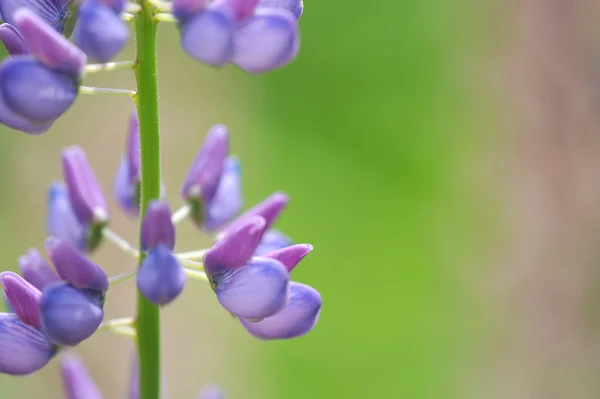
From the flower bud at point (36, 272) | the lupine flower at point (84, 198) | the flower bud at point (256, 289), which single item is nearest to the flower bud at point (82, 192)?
the lupine flower at point (84, 198)

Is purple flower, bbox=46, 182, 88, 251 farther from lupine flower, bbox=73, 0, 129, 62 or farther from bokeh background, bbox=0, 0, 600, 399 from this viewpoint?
bokeh background, bbox=0, 0, 600, 399

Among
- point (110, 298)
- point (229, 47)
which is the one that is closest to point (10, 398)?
point (110, 298)

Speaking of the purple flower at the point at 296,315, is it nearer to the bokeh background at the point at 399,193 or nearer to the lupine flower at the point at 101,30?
the lupine flower at the point at 101,30

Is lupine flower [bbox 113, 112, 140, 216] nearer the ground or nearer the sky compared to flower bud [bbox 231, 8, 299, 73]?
nearer the ground

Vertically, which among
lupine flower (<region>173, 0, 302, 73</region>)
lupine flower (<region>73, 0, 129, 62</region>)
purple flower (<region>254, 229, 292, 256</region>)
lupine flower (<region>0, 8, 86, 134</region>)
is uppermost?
lupine flower (<region>173, 0, 302, 73</region>)

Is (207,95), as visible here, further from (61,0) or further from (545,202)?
(61,0)

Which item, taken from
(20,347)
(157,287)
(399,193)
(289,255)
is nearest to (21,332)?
(20,347)

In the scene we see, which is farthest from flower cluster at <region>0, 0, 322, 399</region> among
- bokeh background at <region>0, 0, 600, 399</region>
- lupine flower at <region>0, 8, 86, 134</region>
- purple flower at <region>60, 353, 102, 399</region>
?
bokeh background at <region>0, 0, 600, 399</region>
